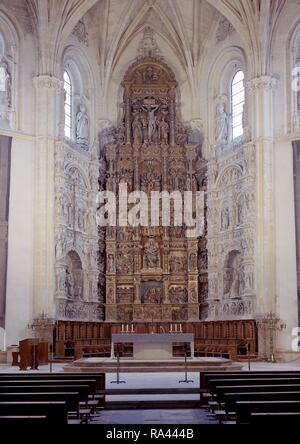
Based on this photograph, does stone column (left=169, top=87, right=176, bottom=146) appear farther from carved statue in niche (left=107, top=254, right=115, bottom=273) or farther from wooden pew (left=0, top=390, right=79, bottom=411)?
wooden pew (left=0, top=390, right=79, bottom=411)

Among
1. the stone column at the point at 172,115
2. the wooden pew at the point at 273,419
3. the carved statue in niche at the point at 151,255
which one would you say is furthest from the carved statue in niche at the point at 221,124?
the wooden pew at the point at 273,419

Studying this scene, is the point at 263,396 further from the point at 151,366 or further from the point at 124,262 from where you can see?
the point at 124,262

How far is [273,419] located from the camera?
7.62 meters

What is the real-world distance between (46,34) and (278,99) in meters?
10.5

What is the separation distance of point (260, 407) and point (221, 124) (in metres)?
27.5

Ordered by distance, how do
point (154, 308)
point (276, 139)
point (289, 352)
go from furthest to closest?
point (154, 308), point (276, 139), point (289, 352)

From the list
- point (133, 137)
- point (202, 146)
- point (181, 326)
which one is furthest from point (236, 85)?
point (181, 326)

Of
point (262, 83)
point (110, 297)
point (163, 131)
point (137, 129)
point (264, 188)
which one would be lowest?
point (110, 297)

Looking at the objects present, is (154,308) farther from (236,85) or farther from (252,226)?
(236,85)

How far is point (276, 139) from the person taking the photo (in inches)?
1252

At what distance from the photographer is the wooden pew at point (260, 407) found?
8.38m

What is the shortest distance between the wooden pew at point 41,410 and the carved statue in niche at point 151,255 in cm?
2622

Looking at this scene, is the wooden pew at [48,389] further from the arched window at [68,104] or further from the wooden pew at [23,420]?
the arched window at [68,104]

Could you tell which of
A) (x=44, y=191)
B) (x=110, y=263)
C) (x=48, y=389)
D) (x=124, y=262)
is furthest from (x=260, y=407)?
(x=124, y=262)
